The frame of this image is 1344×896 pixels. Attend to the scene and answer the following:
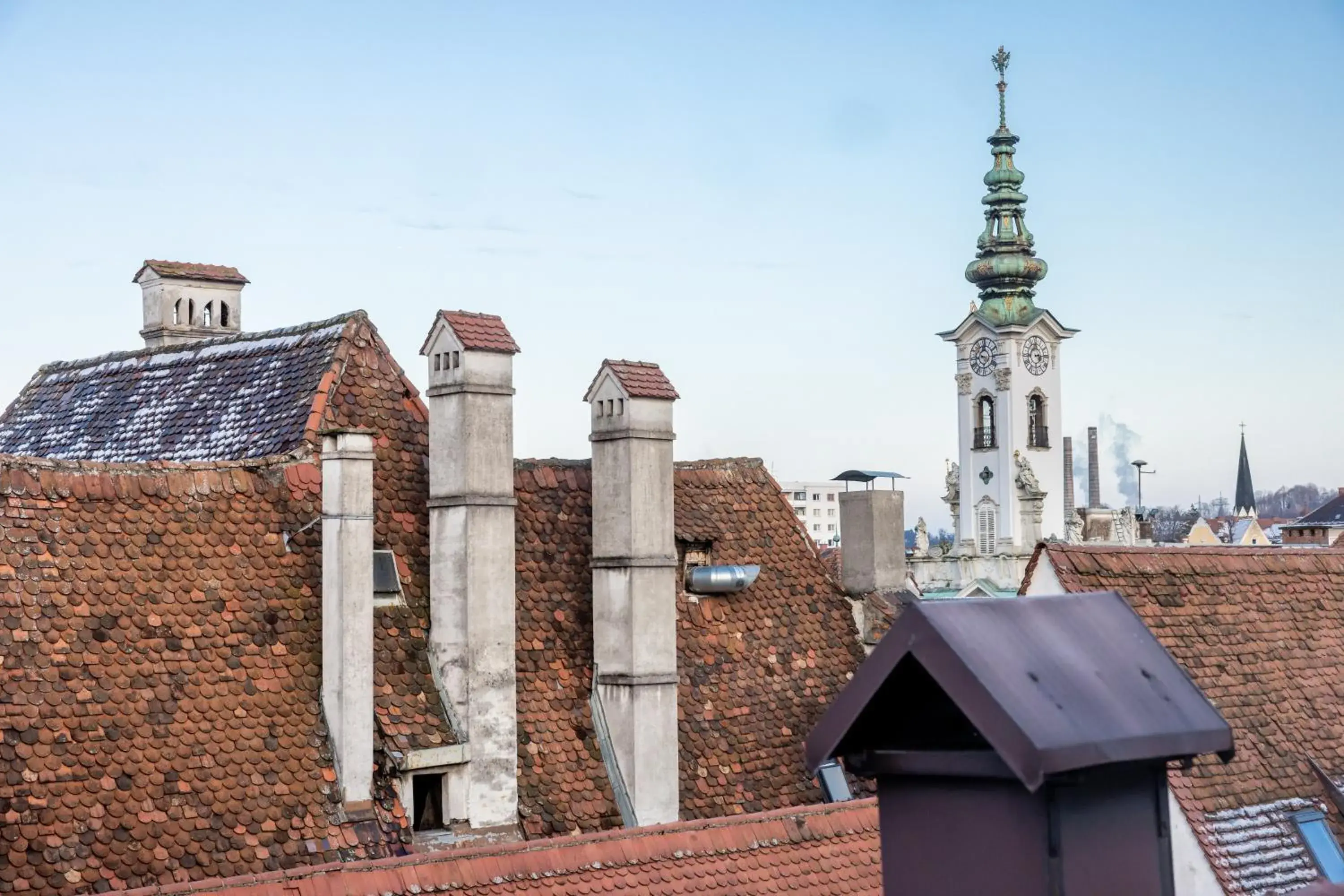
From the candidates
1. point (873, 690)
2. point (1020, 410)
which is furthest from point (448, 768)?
point (1020, 410)

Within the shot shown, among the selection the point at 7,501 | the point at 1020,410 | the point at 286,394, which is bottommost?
the point at 7,501

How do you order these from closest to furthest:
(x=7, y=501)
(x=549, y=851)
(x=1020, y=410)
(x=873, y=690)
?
(x=873, y=690)
(x=549, y=851)
(x=7, y=501)
(x=1020, y=410)

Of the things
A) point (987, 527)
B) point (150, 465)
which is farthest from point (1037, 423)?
point (150, 465)

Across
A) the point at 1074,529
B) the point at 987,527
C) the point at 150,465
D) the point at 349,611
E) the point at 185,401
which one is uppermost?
the point at 987,527

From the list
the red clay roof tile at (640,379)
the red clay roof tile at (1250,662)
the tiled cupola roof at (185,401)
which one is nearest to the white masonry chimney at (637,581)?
the red clay roof tile at (640,379)

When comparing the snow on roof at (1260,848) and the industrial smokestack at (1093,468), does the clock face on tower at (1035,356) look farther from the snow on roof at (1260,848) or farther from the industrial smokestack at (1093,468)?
the snow on roof at (1260,848)

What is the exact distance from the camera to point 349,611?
53.8ft

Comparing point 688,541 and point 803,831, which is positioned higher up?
point 688,541

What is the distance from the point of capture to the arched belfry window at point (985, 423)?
112 m

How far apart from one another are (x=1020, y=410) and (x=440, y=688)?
95.4 m

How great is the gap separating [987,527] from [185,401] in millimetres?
92567

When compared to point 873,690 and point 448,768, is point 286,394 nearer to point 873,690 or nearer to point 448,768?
point 448,768

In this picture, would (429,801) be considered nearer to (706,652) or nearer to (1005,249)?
(706,652)

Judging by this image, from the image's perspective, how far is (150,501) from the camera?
17.2m
